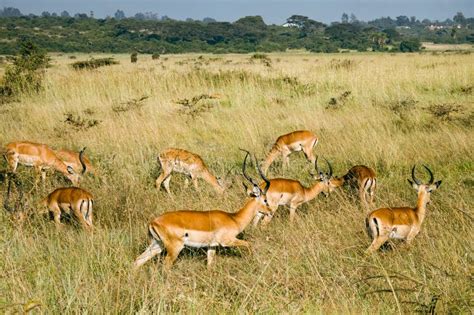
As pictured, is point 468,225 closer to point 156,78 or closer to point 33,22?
point 156,78

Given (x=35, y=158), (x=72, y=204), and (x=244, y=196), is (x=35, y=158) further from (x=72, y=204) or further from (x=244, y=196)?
(x=244, y=196)

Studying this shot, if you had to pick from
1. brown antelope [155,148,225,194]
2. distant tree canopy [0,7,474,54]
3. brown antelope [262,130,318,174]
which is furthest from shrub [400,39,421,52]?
brown antelope [155,148,225,194]

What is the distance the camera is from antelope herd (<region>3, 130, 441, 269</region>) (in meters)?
4.41

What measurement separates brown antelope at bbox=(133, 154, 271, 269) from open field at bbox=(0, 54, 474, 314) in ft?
0.46

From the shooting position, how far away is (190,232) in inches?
173

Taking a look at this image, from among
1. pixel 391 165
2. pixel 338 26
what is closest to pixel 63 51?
pixel 338 26

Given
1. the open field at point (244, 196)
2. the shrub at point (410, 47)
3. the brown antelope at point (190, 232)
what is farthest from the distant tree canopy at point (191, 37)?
the brown antelope at point (190, 232)

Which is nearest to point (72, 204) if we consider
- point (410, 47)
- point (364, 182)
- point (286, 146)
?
point (364, 182)

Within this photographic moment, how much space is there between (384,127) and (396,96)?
9.61ft

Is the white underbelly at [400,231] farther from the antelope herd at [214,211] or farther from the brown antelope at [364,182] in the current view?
the brown antelope at [364,182]

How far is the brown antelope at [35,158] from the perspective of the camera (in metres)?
7.25

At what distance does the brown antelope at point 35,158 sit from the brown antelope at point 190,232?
302cm

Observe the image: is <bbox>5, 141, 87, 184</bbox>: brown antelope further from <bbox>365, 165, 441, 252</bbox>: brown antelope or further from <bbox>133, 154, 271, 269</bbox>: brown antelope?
<bbox>365, 165, 441, 252</bbox>: brown antelope

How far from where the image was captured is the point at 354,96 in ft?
40.8
